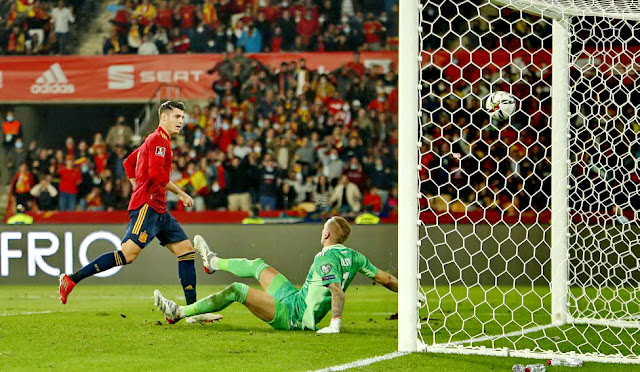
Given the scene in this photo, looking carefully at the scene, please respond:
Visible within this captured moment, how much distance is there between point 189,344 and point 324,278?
100cm

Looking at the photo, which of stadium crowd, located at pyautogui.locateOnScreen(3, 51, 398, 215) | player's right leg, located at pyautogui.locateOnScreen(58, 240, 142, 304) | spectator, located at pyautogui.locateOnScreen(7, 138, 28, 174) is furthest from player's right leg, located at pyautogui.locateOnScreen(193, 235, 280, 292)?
spectator, located at pyautogui.locateOnScreen(7, 138, 28, 174)

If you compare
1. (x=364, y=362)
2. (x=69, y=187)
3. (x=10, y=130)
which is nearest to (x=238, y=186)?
(x=69, y=187)

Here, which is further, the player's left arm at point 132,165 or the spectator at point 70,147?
the spectator at point 70,147

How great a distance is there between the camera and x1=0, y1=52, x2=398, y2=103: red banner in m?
15.9

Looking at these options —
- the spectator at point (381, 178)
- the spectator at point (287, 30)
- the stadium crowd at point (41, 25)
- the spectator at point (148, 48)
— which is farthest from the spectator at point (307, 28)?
the stadium crowd at point (41, 25)

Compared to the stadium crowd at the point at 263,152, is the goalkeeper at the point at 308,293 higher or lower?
lower

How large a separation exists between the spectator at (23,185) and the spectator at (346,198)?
510cm

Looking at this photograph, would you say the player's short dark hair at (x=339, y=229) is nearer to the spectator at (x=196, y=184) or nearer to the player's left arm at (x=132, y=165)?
the player's left arm at (x=132, y=165)

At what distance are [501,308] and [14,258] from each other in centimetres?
599

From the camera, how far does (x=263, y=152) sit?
15.3m

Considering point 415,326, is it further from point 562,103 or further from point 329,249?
point 562,103

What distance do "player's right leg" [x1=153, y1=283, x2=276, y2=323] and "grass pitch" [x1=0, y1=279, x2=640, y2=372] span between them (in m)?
0.13

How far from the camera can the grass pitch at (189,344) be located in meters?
4.81

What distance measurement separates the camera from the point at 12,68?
16062 millimetres
